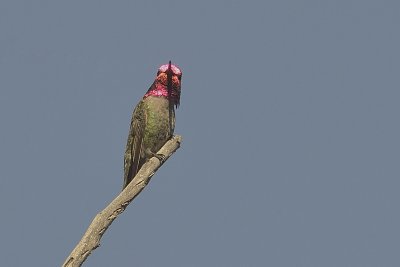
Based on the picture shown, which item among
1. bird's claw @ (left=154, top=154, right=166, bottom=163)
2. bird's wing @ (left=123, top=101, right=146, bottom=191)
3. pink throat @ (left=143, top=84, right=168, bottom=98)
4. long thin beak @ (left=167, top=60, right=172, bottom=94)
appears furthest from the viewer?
pink throat @ (left=143, top=84, right=168, bottom=98)

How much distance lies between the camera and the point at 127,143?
1409 centimetres

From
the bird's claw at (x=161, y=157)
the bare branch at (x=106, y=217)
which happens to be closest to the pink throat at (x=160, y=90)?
the bird's claw at (x=161, y=157)

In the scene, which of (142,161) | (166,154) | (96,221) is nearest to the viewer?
(96,221)

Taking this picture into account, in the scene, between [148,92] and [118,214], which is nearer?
[118,214]

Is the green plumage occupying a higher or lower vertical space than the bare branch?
higher

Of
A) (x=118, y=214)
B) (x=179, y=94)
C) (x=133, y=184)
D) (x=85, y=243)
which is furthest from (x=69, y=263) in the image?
(x=179, y=94)

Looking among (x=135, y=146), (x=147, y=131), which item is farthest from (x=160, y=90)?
(x=135, y=146)

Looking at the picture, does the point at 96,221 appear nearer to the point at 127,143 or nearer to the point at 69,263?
the point at 69,263

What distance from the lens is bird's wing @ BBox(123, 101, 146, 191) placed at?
1379 centimetres

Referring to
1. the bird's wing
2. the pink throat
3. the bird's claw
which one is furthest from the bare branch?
the pink throat

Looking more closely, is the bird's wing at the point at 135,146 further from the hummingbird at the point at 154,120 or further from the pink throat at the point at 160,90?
the pink throat at the point at 160,90

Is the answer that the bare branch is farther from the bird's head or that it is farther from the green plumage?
the bird's head

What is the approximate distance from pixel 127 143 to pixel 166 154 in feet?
7.63

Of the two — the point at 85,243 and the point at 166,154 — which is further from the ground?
the point at 166,154
